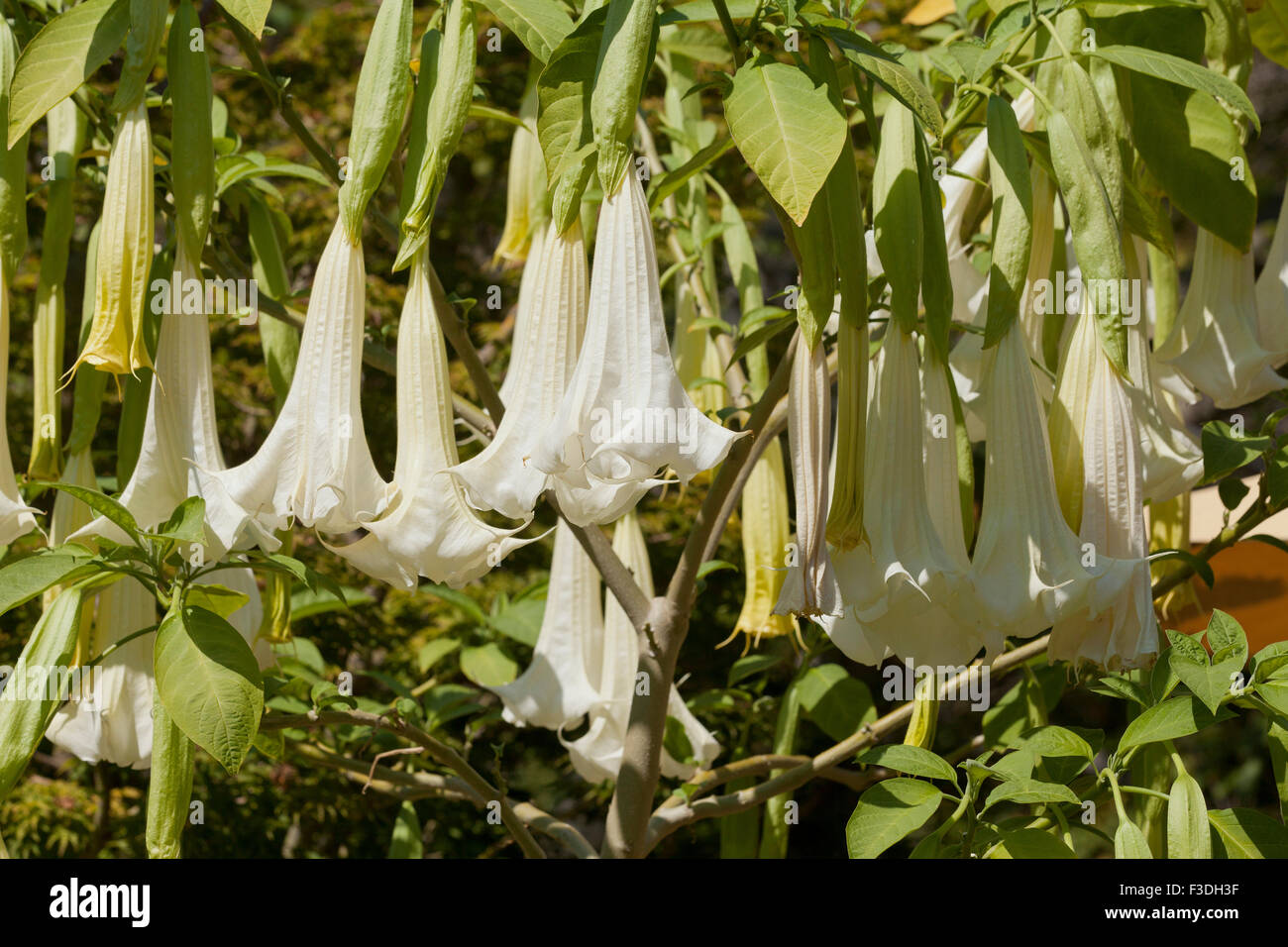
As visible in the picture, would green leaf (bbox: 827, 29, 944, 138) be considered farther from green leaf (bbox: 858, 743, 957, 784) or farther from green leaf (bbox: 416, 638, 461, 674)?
green leaf (bbox: 416, 638, 461, 674)

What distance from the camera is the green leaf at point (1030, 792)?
786 mm

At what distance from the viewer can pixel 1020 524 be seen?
2.67 feet

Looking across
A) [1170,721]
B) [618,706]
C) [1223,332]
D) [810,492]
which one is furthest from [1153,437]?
[618,706]

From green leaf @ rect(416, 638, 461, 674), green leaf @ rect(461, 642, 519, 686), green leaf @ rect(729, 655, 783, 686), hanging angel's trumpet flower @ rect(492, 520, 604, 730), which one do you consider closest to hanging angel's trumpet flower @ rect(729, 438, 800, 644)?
green leaf @ rect(729, 655, 783, 686)

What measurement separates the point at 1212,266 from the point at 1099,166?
27cm

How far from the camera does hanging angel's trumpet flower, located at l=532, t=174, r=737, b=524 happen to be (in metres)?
0.69

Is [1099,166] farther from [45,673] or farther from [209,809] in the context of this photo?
[209,809]

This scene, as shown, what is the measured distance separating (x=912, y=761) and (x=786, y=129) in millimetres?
461

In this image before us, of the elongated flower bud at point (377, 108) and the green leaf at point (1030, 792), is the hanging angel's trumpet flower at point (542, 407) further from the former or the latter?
the green leaf at point (1030, 792)

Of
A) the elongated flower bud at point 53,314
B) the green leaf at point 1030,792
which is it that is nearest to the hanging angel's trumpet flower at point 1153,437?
the green leaf at point 1030,792

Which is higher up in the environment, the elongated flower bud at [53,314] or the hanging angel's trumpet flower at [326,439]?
the elongated flower bud at [53,314]

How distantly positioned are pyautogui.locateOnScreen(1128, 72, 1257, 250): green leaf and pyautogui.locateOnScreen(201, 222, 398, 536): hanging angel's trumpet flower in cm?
66

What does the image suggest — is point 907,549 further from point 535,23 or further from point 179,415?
point 179,415

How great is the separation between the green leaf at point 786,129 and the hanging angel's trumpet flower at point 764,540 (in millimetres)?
678
